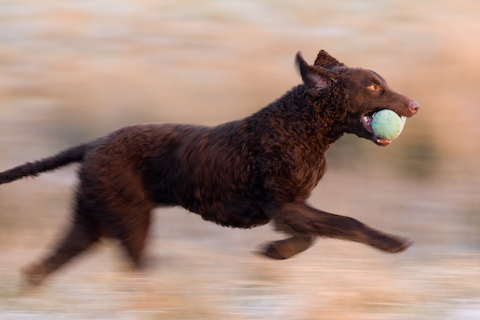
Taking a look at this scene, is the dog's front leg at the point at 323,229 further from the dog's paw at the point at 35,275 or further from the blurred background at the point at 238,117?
the dog's paw at the point at 35,275

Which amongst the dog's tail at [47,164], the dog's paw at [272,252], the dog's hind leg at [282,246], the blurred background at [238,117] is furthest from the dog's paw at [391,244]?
the dog's tail at [47,164]

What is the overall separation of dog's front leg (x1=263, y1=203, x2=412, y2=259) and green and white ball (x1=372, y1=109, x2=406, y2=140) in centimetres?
50

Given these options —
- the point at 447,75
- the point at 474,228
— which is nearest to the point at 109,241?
the point at 474,228

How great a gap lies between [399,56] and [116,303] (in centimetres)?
647

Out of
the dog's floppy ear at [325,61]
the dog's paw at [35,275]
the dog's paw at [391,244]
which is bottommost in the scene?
the dog's paw at [35,275]

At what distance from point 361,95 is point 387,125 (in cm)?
23

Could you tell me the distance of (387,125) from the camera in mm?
4383

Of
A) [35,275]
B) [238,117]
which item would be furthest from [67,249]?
[238,117]

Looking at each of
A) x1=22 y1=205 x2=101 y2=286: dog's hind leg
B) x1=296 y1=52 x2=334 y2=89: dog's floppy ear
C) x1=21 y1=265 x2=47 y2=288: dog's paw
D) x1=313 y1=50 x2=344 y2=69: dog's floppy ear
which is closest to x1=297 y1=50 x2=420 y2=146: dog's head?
x1=296 y1=52 x2=334 y2=89: dog's floppy ear

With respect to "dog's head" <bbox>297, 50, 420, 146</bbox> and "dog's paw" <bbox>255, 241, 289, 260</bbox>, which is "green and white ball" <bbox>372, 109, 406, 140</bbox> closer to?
"dog's head" <bbox>297, 50, 420, 146</bbox>

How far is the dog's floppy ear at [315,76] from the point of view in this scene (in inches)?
177

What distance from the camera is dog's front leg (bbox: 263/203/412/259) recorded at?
13.7 ft

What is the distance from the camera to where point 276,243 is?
4.55m

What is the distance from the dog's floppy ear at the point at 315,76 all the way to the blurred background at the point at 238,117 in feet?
4.57
